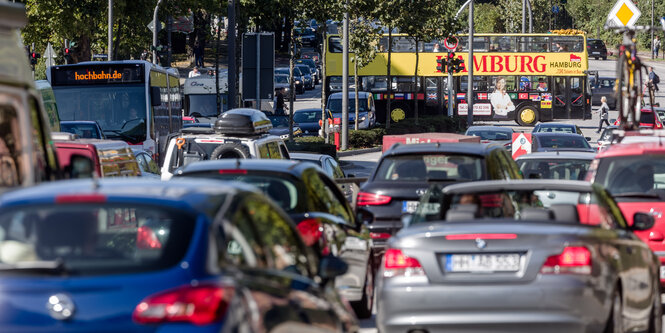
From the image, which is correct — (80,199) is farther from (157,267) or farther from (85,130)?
(85,130)

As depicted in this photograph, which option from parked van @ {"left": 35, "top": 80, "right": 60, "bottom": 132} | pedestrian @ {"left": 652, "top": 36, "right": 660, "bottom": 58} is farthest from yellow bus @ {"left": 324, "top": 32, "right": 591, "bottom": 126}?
pedestrian @ {"left": 652, "top": 36, "right": 660, "bottom": 58}

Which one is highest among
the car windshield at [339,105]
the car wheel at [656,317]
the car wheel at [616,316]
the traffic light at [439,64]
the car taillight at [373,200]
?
the traffic light at [439,64]

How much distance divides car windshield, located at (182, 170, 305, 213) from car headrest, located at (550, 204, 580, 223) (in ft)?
7.31

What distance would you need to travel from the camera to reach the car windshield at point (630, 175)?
40.2ft

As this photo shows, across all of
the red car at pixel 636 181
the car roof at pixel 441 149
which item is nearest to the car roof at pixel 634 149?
the red car at pixel 636 181

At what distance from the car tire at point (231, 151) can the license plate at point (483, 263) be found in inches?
342

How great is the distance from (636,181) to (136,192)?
8.23 metres

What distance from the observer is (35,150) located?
8.22 meters

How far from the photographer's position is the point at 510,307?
7.71 m

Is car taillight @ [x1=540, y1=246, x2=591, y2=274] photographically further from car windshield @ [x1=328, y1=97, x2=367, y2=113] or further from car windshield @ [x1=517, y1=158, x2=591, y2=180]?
car windshield @ [x1=328, y1=97, x2=367, y2=113]

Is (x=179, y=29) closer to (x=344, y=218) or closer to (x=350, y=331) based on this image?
(x=344, y=218)

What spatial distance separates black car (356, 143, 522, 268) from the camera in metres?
13.8

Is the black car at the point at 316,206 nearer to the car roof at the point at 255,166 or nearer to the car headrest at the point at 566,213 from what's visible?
the car roof at the point at 255,166

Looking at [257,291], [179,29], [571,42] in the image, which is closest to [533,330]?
[257,291]
